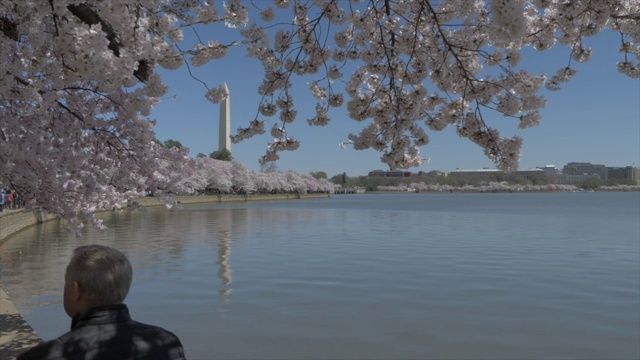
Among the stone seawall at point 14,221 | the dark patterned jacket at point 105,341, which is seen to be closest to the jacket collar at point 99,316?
the dark patterned jacket at point 105,341

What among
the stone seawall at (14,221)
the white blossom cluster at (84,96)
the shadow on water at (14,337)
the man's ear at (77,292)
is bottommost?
the shadow on water at (14,337)

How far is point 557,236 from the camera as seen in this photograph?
93.2 ft

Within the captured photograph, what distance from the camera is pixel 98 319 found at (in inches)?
86.9

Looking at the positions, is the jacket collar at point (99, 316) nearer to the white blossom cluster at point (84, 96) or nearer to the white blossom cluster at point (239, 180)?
the white blossom cluster at point (84, 96)

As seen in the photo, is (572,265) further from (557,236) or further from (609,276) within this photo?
(557,236)

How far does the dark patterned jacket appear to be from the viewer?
2164mm

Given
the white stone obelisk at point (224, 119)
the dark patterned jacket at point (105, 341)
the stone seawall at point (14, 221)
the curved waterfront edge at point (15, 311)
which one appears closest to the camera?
the dark patterned jacket at point (105, 341)

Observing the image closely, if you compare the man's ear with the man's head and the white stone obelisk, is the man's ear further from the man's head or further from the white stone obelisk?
the white stone obelisk

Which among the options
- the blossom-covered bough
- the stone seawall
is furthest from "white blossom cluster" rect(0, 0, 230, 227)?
the stone seawall

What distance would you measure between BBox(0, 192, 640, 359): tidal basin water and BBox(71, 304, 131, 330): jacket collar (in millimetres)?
7238

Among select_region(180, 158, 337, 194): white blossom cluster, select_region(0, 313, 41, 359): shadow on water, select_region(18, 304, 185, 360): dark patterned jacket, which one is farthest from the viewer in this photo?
select_region(180, 158, 337, 194): white blossom cluster

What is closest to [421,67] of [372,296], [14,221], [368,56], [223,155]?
[368,56]

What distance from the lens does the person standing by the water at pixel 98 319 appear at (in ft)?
7.14

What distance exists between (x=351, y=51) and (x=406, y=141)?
128cm
